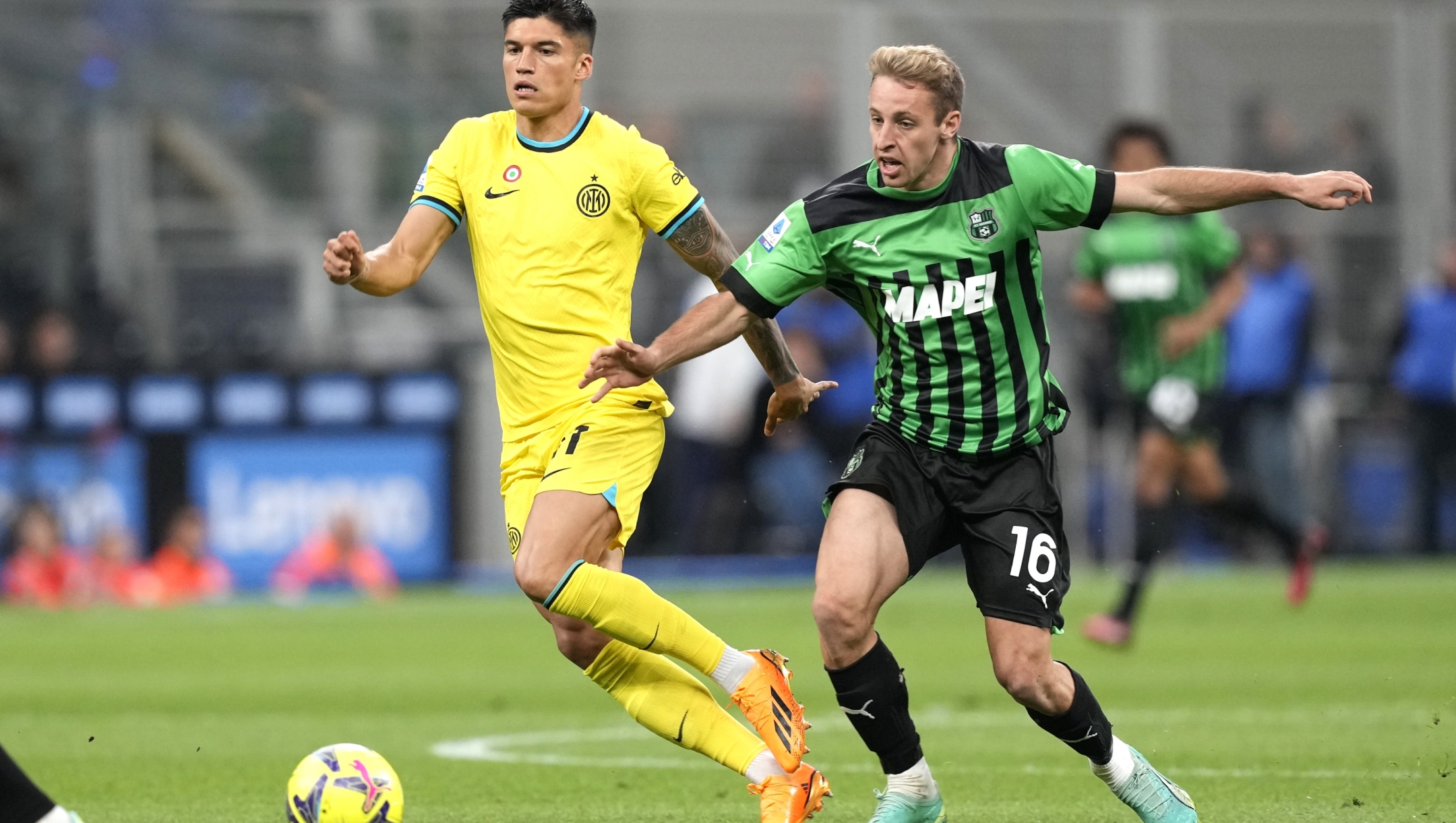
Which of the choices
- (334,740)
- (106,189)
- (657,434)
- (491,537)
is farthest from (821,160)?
(657,434)

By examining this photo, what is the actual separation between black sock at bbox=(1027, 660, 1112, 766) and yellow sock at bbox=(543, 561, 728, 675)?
0.98 m

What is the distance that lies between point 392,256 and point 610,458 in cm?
90

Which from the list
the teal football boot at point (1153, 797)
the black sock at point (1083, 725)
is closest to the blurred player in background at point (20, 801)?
the black sock at point (1083, 725)

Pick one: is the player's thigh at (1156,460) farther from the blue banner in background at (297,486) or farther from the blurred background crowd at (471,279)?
the blue banner in background at (297,486)

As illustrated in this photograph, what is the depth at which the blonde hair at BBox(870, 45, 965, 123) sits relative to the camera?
5.63 metres

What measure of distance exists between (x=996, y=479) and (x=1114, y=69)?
14.2 m

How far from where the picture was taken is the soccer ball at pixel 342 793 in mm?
5461

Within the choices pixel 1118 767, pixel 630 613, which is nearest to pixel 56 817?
pixel 630 613

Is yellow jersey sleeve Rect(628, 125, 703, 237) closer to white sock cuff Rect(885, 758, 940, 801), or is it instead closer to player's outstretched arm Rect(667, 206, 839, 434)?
player's outstretched arm Rect(667, 206, 839, 434)

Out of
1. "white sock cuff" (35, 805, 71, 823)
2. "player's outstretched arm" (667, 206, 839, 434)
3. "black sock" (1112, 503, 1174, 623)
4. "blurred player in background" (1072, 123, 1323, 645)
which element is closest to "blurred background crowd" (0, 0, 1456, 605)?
"blurred player in background" (1072, 123, 1323, 645)

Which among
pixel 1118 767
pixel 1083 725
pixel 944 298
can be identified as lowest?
pixel 1118 767

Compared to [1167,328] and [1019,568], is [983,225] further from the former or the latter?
[1167,328]

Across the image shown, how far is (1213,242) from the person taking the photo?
11961mm

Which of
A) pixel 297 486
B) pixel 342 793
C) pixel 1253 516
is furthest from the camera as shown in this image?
pixel 297 486
